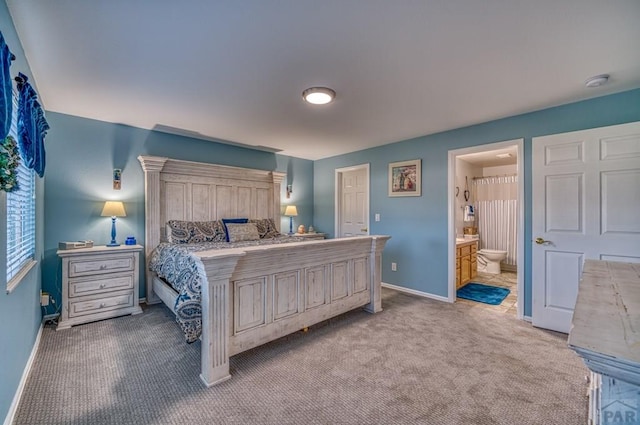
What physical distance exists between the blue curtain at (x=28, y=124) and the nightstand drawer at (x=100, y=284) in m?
1.45

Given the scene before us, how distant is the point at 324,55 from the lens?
2.03 meters

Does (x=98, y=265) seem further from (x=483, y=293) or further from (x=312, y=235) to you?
(x=483, y=293)

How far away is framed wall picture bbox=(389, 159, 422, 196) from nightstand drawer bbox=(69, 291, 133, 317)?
387cm

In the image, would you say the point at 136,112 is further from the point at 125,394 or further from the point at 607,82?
the point at 607,82

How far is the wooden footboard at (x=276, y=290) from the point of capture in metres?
1.95

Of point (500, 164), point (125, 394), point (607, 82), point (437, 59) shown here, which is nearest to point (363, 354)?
point (125, 394)

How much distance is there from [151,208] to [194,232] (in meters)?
0.63

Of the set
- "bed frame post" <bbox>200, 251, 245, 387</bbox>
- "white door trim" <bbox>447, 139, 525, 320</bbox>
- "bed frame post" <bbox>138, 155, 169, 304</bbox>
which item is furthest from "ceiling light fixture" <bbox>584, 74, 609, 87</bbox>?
"bed frame post" <bbox>138, 155, 169, 304</bbox>

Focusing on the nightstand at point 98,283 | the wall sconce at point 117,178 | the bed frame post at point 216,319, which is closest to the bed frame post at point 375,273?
the bed frame post at point 216,319

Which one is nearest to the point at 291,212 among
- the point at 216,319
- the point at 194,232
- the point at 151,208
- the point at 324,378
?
the point at 194,232

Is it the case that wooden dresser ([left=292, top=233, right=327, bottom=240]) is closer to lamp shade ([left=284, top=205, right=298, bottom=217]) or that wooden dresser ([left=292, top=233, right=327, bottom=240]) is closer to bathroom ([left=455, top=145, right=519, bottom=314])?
lamp shade ([left=284, top=205, right=298, bottom=217])

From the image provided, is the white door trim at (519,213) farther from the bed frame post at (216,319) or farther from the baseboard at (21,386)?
the baseboard at (21,386)

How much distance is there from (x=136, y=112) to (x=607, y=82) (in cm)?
466

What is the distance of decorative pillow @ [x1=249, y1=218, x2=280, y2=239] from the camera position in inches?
175
